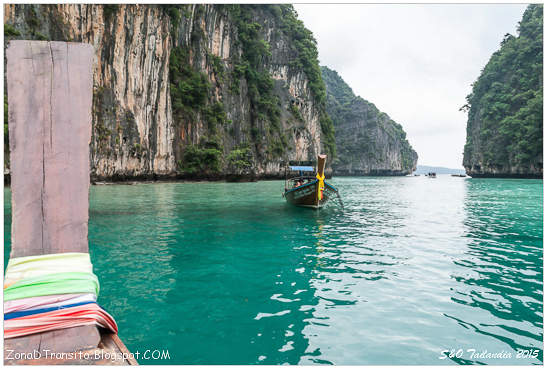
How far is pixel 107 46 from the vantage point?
24.4m

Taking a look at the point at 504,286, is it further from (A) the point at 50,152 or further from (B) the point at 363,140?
(B) the point at 363,140

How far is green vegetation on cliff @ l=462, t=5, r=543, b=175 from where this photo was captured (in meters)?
45.5

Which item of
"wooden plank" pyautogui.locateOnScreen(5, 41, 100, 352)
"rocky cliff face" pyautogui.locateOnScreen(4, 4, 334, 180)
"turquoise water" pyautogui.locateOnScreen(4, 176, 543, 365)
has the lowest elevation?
"turquoise water" pyautogui.locateOnScreen(4, 176, 543, 365)

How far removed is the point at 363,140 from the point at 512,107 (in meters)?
42.5

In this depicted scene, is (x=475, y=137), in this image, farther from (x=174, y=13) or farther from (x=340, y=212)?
(x=340, y=212)

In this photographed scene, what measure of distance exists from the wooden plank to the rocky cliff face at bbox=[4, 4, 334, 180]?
75.6ft

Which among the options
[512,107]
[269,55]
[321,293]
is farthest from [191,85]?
[512,107]

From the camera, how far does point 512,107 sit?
52.8m

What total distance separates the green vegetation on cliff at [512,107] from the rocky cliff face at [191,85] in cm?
2843

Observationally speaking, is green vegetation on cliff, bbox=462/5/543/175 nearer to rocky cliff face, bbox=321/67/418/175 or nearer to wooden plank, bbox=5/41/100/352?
rocky cliff face, bbox=321/67/418/175

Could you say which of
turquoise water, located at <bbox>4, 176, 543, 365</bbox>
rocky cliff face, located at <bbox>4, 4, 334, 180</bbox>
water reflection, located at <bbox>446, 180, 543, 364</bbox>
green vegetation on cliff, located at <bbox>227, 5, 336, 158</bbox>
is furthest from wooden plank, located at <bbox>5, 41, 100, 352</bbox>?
green vegetation on cliff, located at <bbox>227, 5, 336, 158</bbox>

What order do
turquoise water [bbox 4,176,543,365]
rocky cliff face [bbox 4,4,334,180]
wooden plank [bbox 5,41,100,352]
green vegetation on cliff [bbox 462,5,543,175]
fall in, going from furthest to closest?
green vegetation on cliff [bbox 462,5,543,175] < rocky cliff face [bbox 4,4,334,180] < turquoise water [bbox 4,176,543,365] < wooden plank [bbox 5,41,100,352]

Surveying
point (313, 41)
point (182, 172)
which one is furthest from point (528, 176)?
point (182, 172)

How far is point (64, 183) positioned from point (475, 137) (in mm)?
72818
